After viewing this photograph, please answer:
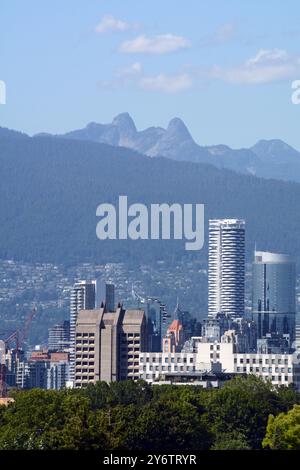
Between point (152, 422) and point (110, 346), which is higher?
point (110, 346)

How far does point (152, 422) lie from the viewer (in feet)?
216

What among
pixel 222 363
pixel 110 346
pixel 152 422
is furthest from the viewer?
pixel 110 346

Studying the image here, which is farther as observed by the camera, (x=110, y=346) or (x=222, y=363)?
(x=110, y=346)

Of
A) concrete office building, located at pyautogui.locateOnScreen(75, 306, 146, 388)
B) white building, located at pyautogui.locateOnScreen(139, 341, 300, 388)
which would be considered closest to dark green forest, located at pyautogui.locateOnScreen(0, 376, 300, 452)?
white building, located at pyautogui.locateOnScreen(139, 341, 300, 388)

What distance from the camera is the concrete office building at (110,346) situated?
165250 mm

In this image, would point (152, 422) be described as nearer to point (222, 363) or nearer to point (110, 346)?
point (222, 363)

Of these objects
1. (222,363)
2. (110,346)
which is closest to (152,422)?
(222,363)

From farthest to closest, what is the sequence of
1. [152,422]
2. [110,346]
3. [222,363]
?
[110,346]
[222,363]
[152,422]

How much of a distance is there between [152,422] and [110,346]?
339 ft

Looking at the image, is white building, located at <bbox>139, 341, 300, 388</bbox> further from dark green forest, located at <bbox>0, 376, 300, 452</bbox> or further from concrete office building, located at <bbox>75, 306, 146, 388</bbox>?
dark green forest, located at <bbox>0, 376, 300, 452</bbox>

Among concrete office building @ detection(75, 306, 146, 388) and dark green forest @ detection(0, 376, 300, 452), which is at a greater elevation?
concrete office building @ detection(75, 306, 146, 388)

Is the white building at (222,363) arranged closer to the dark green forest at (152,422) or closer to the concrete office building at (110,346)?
the concrete office building at (110,346)

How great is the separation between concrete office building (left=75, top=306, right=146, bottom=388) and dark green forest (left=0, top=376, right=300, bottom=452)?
74154mm

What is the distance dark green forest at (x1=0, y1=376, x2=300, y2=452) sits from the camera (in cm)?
5578
